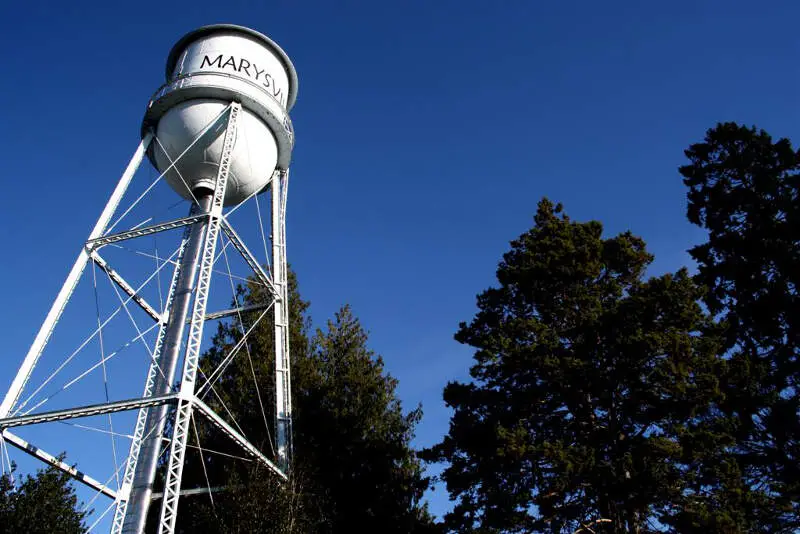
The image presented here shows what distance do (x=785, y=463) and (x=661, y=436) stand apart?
4.80 meters

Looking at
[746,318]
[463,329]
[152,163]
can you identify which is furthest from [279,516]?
[746,318]

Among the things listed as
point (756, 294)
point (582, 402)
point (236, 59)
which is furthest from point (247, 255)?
point (756, 294)

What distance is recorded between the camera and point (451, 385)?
51.3 feet

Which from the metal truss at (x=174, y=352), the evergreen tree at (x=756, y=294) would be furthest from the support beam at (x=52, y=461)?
the evergreen tree at (x=756, y=294)

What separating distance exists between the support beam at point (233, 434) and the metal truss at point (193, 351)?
0.36 meters

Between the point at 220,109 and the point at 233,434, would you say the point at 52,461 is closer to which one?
the point at 233,434

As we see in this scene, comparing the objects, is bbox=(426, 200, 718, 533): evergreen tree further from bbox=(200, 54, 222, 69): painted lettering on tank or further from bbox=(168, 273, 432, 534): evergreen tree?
bbox=(200, 54, 222, 69): painted lettering on tank

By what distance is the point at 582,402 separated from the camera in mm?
13750

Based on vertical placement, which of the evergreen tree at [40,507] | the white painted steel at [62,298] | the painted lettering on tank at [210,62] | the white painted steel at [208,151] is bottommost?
the evergreen tree at [40,507]

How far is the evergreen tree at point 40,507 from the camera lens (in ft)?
41.4

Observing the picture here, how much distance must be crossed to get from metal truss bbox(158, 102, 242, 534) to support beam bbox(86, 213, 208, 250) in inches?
20.3

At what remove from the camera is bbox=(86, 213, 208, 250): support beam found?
13.4 m

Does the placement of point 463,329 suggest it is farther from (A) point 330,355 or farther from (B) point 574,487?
(A) point 330,355

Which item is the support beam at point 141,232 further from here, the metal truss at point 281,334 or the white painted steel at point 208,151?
the metal truss at point 281,334
